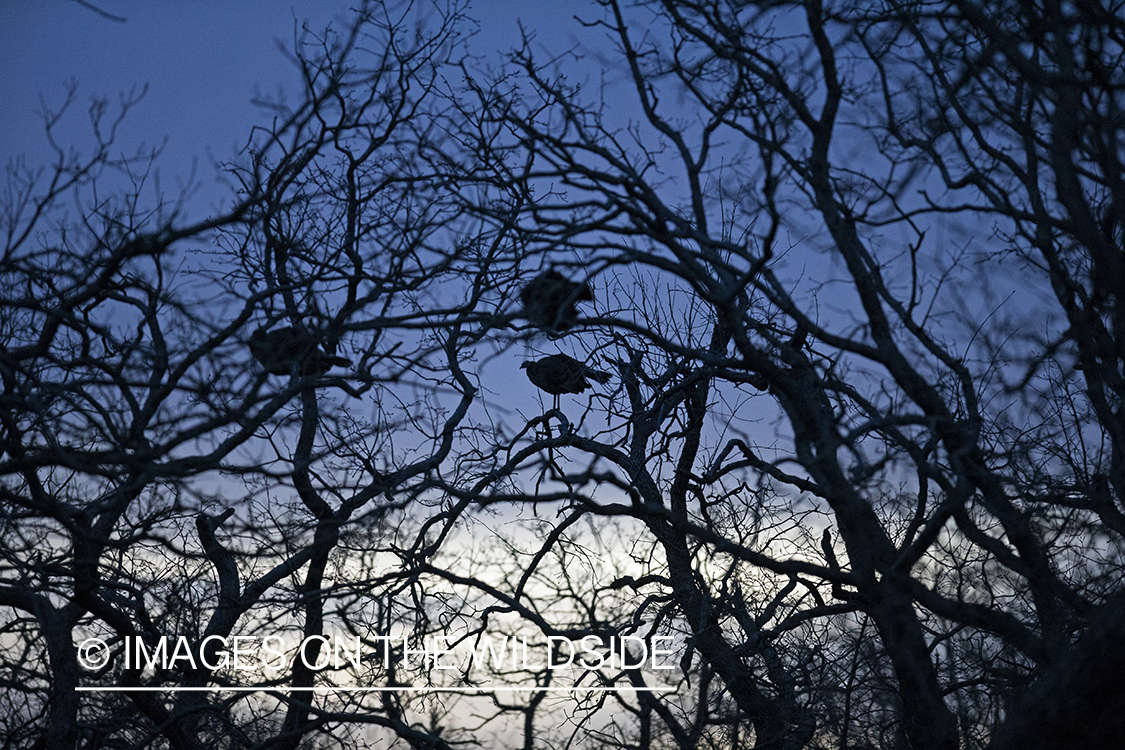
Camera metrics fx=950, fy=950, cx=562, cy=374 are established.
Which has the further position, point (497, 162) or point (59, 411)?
point (497, 162)

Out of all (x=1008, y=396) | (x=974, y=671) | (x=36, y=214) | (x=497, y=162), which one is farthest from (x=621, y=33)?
(x=974, y=671)

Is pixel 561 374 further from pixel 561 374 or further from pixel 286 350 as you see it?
pixel 286 350

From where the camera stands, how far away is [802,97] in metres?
6.02

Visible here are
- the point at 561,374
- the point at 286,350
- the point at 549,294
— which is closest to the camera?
the point at 549,294

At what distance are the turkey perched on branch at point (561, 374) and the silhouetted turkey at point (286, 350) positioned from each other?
6.27ft

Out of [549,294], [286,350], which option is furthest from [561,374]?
[286,350]

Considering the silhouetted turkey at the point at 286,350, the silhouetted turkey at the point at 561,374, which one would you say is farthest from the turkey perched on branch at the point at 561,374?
the silhouetted turkey at the point at 286,350

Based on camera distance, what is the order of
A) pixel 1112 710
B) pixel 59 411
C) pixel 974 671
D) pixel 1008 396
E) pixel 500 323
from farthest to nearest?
pixel 974 671 → pixel 1008 396 → pixel 59 411 → pixel 500 323 → pixel 1112 710

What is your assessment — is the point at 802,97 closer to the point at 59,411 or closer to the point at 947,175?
the point at 947,175

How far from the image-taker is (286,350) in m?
6.21

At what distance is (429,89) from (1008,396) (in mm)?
5481

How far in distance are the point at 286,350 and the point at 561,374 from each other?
7.76ft

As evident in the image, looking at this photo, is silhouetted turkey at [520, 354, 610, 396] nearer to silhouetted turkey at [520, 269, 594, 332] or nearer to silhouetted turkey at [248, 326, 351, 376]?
silhouetted turkey at [520, 269, 594, 332]

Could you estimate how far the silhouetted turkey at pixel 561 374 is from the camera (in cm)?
770
